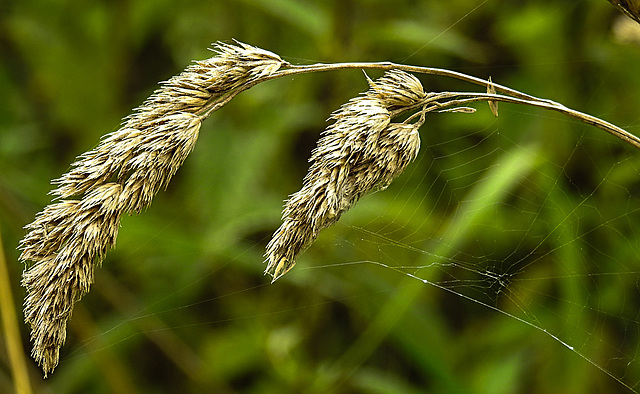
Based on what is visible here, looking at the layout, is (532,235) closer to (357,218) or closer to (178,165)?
(357,218)

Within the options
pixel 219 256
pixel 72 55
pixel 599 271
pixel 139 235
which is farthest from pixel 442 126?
pixel 72 55

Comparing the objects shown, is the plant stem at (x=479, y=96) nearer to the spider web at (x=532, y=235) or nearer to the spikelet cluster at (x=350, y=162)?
the spikelet cluster at (x=350, y=162)

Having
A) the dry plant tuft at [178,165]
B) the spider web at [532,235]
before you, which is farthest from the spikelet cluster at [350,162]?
the spider web at [532,235]

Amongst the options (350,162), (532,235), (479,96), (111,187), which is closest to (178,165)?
(111,187)

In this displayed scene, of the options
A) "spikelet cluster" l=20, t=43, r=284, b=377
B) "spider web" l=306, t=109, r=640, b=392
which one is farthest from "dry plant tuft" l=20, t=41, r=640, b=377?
"spider web" l=306, t=109, r=640, b=392

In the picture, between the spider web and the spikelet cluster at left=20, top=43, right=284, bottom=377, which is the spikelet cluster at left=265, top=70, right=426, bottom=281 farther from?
the spider web

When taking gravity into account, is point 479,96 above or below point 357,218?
above

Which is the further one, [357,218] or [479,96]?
[357,218]
